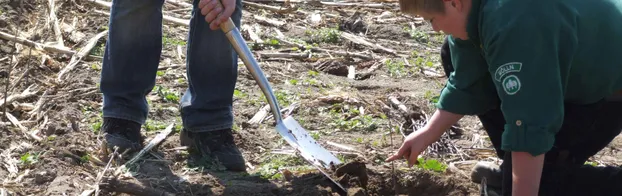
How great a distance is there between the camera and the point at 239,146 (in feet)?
15.1

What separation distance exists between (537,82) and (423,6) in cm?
44

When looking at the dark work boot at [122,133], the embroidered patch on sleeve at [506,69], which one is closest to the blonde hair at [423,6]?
the embroidered patch on sleeve at [506,69]

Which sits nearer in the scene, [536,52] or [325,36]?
[536,52]

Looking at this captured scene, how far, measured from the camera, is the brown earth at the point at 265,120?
4.08 meters

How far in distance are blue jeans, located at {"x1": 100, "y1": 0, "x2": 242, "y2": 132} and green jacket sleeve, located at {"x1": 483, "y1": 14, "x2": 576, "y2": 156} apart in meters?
1.57

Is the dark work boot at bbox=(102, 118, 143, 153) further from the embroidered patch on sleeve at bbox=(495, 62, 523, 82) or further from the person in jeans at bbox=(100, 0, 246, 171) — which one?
the embroidered patch on sleeve at bbox=(495, 62, 523, 82)

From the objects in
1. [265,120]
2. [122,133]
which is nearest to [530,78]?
[122,133]

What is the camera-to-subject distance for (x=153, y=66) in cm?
441

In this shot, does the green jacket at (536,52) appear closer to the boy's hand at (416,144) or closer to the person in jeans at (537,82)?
the person in jeans at (537,82)

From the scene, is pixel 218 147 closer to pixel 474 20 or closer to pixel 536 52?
pixel 474 20

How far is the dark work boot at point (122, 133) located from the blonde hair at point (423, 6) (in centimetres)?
170

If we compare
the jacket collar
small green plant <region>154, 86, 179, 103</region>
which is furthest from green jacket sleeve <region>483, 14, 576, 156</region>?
small green plant <region>154, 86, 179, 103</region>

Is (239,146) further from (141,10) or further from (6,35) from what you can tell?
(6,35)

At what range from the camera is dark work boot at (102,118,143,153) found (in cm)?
435
